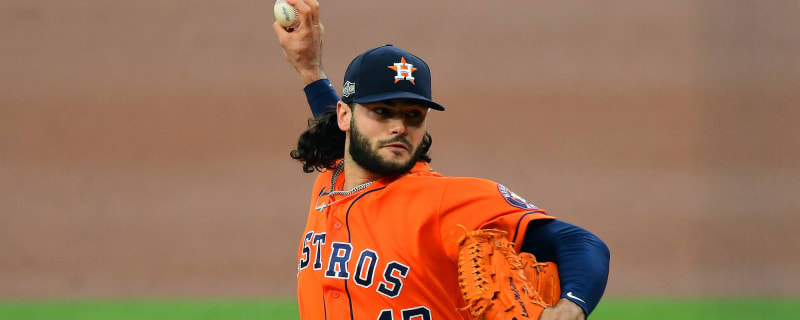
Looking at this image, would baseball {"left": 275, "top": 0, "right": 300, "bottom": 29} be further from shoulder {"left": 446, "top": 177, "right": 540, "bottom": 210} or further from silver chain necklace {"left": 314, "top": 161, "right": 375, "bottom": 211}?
shoulder {"left": 446, "top": 177, "right": 540, "bottom": 210}

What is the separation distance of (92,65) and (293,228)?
2285mm

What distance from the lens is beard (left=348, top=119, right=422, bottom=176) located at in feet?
6.89

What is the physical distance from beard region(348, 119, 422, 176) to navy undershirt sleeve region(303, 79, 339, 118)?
0.55m

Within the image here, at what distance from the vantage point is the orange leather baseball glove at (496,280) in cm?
176

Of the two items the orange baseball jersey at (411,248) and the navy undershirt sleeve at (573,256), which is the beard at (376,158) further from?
the navy undershirt sleeve at (573,256)

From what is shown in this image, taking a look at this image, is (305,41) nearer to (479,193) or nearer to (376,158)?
(376,158)

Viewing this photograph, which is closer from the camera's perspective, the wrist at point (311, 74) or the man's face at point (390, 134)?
the man's face at point (390, 134)

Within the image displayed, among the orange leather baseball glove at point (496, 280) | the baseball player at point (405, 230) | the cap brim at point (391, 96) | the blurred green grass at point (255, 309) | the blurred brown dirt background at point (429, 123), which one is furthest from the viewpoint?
the blurred brown dirt background at point (429, 123)

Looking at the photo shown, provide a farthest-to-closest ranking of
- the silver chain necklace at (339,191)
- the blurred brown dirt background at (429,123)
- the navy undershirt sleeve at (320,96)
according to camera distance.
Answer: the blurred brown dirt background at (429,123)
the navy undershirt sleeve at (320,96)
the silver chain necklace at (339,191)

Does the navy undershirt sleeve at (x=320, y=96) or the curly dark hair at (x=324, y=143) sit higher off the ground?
the navy undershirt sleeve at (x=320, y=96)

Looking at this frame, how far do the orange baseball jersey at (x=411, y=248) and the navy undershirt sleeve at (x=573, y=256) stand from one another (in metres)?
0.05

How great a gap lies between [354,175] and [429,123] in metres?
4.72

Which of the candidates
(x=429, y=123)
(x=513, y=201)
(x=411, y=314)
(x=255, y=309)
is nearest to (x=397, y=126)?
(x=513, y=201)

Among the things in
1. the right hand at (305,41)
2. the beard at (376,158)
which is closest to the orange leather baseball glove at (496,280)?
the beard at (376,158)
